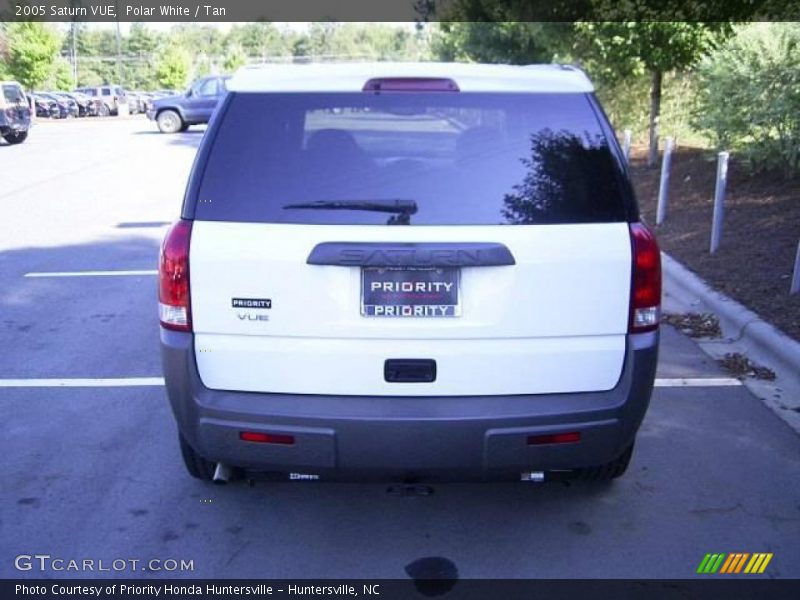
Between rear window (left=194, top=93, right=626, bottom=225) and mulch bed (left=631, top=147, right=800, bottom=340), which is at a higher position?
rear window (left=194, top=93, right=626, bottom=225)

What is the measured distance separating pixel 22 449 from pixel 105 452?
0.46m

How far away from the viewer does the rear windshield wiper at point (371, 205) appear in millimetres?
3080

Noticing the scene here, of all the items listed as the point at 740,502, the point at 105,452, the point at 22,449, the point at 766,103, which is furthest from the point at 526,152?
the point at 766,103

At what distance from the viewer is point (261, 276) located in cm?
304

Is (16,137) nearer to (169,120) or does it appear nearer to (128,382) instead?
(169,120)

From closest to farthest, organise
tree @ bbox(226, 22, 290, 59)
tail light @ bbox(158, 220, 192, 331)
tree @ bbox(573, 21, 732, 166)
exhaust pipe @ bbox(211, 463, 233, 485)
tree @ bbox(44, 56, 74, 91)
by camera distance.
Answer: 1. tail light @ bbox(158, 220, 192, 331)
2. exhaust pipe @ bbox(211, 463, 233, 485)
3. tree @ bbox(573, 21, 732, 166)
4. tree @ bbox(44, 56, 74, 91)
5. tree @ bbox(226, 22, 290, 59)

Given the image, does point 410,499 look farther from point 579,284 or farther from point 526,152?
point 526,152

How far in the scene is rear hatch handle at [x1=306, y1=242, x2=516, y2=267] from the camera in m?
2.99

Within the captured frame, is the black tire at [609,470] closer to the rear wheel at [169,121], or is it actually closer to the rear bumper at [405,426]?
the rear bumper at [405,426]

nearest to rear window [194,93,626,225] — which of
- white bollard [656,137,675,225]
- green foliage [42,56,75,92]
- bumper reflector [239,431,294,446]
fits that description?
bumper reflector [239,431,294,446]

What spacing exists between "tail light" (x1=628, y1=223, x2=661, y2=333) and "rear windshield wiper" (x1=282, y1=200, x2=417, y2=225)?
872 mm

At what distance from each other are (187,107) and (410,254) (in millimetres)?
29737
